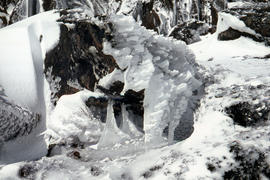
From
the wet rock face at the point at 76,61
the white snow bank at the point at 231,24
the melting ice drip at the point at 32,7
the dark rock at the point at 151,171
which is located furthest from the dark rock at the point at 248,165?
the melting ice drip at the point at 32,7

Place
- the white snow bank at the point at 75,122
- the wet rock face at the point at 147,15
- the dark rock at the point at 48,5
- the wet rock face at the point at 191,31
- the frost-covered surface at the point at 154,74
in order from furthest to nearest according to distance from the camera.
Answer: the wet rock face at the point at 147,15 < the dark rock at the point at 48,5 < the wet rock face at the point at 191,31 < the white snow bank at the point at 75,122 < the frost-covered surface at the point at 154,74

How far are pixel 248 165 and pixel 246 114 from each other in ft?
1.88

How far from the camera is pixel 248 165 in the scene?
1353 millimetres

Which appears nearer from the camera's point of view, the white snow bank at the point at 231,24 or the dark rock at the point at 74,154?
the dark rock at the point at 74,154

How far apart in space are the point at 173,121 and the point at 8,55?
6.57ft

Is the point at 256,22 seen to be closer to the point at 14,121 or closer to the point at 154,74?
the point at 154,74

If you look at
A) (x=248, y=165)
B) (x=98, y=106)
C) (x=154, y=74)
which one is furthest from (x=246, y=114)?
(x=98, y=106)

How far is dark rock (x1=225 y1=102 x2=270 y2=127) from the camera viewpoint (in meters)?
1.74

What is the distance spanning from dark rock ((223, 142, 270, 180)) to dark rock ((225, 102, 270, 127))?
16.7 inches

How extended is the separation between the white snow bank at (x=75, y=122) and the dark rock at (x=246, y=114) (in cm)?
130

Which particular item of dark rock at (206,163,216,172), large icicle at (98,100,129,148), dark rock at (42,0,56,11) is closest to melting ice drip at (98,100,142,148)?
large icicle at (98,100,129,148)

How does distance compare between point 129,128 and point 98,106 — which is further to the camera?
point 98,106

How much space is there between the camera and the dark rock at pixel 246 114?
174 centimetres

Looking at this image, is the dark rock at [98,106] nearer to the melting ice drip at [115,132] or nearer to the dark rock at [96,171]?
the melting ice drip at [115,132]
